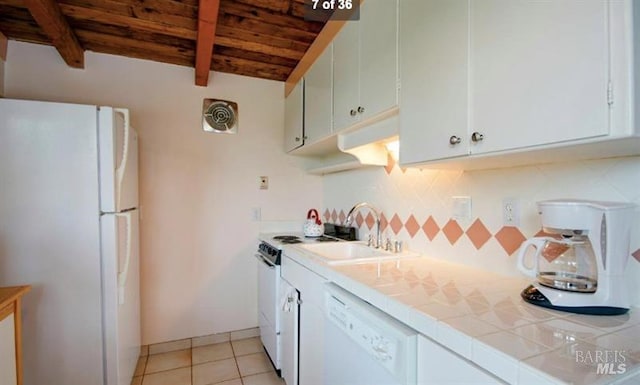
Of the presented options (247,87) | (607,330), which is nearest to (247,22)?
(247,87)

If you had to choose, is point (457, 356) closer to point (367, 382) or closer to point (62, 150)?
point (367, 382)

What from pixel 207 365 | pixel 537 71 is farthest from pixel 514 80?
pixel 207 365

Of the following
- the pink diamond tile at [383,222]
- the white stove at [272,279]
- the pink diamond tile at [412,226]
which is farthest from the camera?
the white stove at [272,279]

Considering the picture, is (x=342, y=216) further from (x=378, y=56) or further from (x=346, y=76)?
(x=378, y=56)

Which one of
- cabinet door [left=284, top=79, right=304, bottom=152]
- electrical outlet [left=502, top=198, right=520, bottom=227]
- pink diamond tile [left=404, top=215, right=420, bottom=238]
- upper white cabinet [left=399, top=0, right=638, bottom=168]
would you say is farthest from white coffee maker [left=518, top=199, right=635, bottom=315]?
cabinet door [left=284, top=79, right=304, bottom=152]

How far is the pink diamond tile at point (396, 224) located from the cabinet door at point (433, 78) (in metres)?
0.66

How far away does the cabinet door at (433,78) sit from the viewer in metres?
1.02

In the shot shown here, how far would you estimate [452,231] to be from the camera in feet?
4.86

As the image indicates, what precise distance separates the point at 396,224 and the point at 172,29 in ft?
Answer: 6.34

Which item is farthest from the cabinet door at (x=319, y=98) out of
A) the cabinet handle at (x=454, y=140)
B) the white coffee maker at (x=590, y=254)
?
the white coffee maker at (x=590, y=254)

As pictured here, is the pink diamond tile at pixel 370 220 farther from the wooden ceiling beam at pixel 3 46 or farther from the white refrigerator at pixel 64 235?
the wooden ceiling beam at pixel 3 46

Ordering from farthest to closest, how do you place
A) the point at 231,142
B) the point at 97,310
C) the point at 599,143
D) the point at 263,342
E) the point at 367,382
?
1. the point at 231,142
2. the point at 263,342
3. the point at 97,310
4. the point at 367,382
5. the point at 599,143

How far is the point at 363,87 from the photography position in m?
1.55

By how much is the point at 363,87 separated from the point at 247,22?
1028 millimetres
